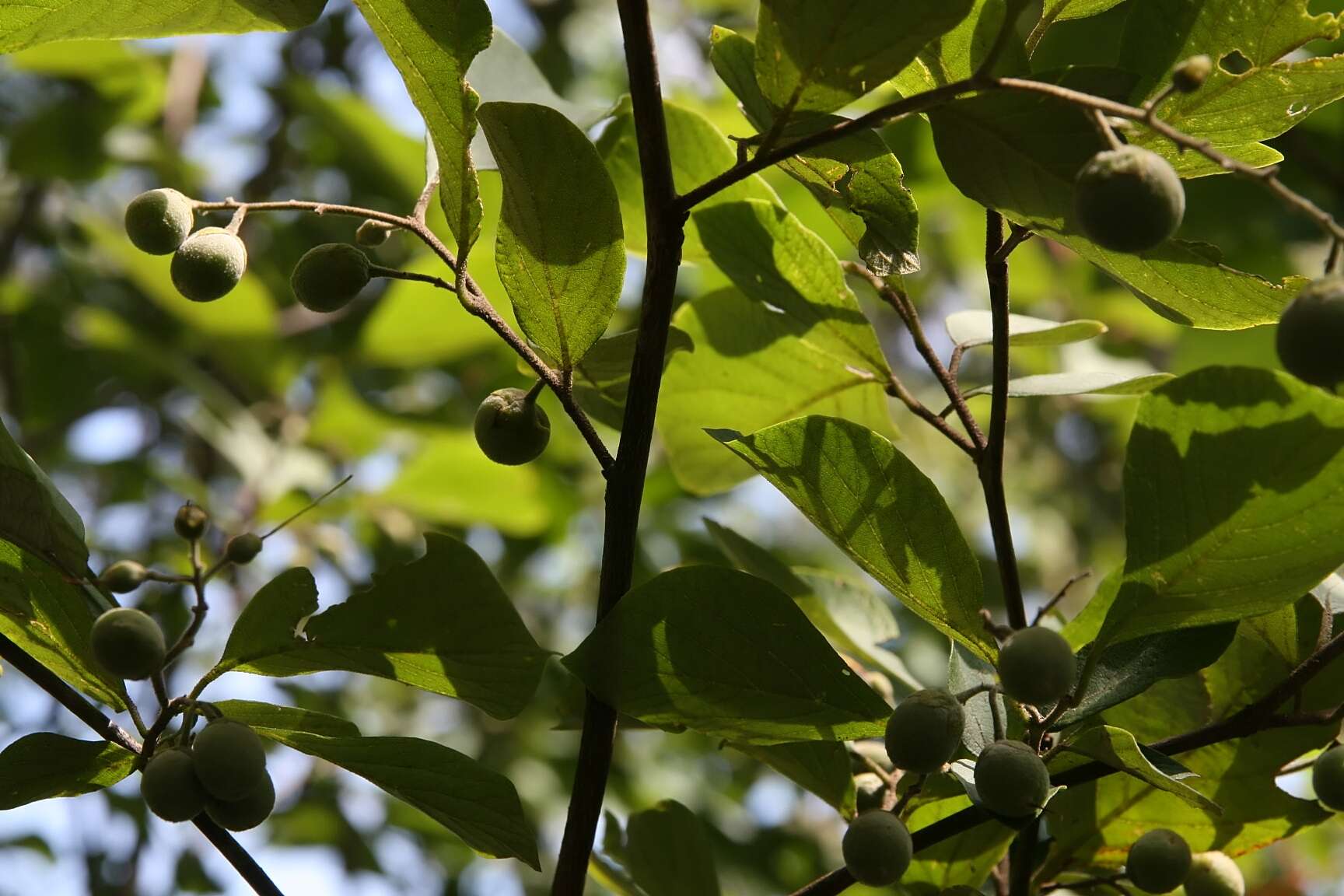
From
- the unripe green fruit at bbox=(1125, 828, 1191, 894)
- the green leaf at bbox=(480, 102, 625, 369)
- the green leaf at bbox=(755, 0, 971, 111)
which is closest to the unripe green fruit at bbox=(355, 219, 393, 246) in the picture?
the green leaf at bbox=(480, 102, 625, 369)

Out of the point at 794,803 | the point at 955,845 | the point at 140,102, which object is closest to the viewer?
the point at 955,845

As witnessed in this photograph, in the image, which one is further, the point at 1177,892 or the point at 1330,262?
the point at 1177,892

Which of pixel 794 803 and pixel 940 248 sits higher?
pixel 940 248

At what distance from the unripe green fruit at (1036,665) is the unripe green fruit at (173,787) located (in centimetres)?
52

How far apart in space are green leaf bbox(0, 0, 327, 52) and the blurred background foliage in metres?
1.04

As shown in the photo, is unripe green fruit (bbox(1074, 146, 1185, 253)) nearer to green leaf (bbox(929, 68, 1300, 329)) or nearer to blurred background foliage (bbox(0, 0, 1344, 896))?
green leaf (bbox(929, 68, 1300, 329))

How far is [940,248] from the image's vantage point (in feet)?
13.0

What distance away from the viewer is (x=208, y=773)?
87 cm

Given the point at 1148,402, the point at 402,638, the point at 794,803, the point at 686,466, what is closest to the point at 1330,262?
the point at 1148,402

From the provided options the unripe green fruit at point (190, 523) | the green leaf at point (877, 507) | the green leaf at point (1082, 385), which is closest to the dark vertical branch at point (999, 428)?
the green leaf at point (877, 507)

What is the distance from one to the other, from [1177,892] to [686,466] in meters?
0.68

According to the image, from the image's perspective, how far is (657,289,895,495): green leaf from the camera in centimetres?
129

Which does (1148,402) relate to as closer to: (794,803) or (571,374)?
(571,374)

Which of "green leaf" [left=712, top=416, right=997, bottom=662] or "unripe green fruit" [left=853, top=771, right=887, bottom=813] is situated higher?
"green leaf" [left=712, top=416, right=997, bottom=662]
